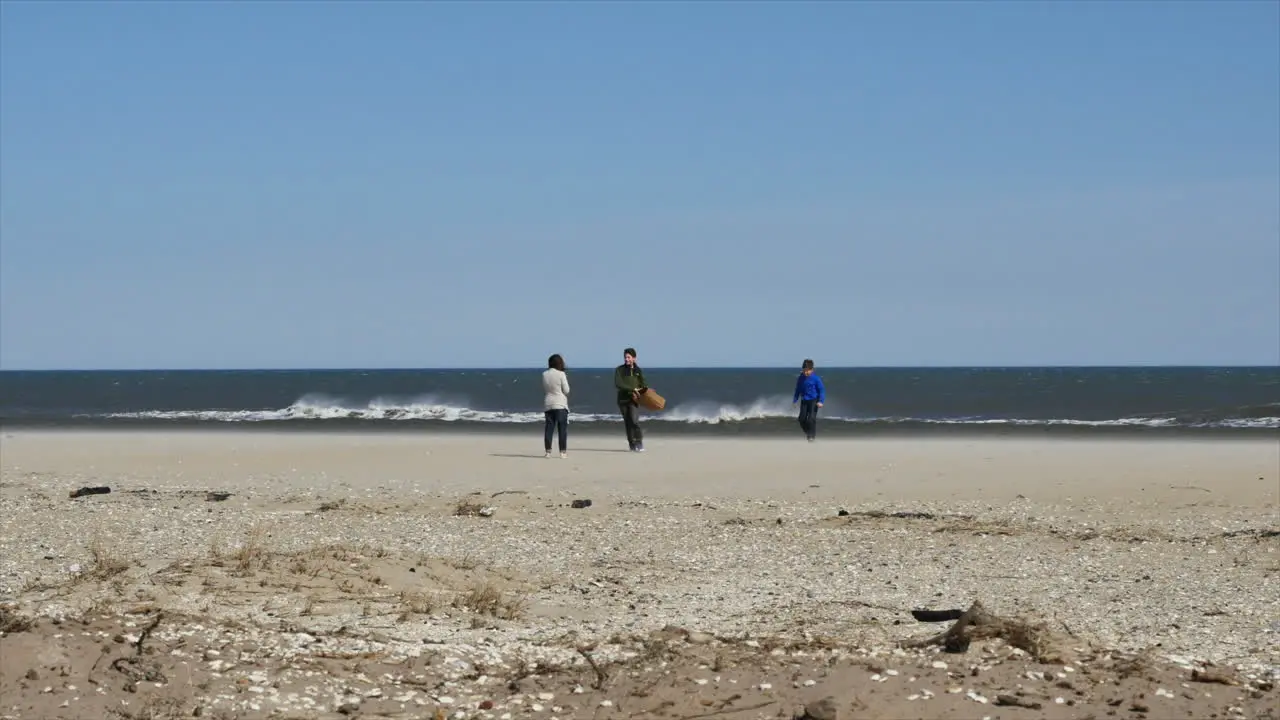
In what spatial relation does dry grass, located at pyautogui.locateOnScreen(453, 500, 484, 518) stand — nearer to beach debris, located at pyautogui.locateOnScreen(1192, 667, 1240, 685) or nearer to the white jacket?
the white jacket

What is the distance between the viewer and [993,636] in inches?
269

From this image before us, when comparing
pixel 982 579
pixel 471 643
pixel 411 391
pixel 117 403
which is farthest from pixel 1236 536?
pixel 411 391

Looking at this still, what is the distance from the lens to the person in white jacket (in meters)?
20.7

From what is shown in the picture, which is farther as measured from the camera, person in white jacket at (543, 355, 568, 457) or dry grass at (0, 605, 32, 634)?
person in white jacket at (543, 355, 568, 457)

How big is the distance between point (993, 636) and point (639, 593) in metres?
3.11

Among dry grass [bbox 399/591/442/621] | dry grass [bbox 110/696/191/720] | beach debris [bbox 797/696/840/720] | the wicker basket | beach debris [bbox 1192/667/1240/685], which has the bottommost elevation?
dry grass [bbox 110/696/191/720]

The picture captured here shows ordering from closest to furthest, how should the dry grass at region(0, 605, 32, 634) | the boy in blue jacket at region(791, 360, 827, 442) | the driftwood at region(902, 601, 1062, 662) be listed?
the dry grass at region(0, 605, 32, 634) < the driftwood at region(902, 601, 1062, 662) < the boy in blue jacket at region(791, 360, 827, 442)

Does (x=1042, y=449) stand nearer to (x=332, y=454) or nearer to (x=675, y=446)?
(x=675, y=446)

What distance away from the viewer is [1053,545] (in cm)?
1173

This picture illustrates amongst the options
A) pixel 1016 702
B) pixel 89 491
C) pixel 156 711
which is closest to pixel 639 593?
pixel 1016 702

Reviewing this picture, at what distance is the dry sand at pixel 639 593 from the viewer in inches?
243

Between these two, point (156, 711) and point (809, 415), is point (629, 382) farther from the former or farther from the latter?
point (156, 711)

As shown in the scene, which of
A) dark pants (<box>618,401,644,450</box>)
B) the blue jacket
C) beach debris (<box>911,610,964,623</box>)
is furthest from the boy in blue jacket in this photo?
beach debris (<box>911,610,964,623</box>)

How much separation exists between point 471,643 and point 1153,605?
4.52 meters
